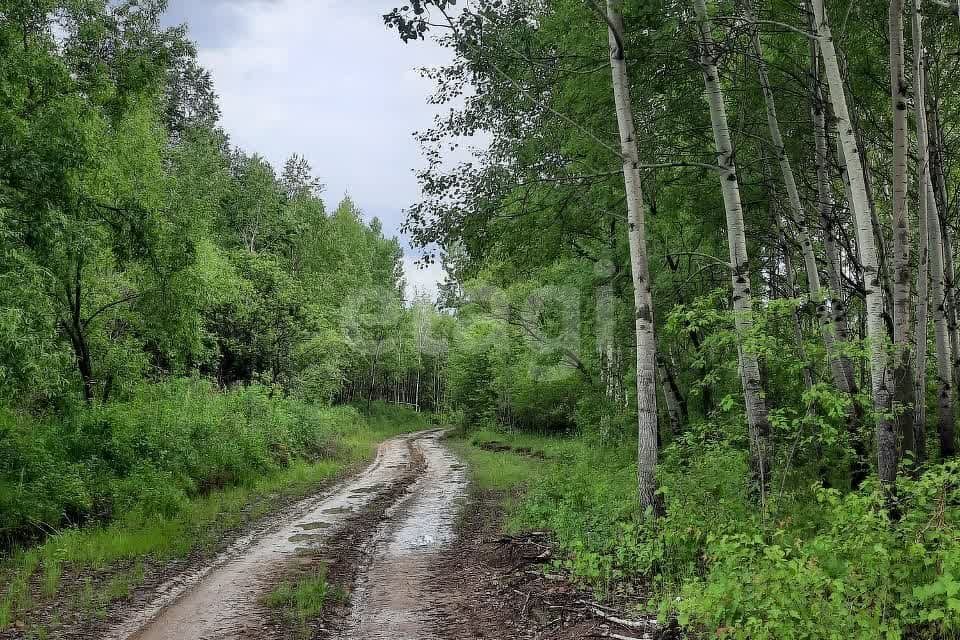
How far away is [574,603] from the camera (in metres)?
6.56

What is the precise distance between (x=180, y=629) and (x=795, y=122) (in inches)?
447

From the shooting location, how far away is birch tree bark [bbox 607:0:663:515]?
8.05m

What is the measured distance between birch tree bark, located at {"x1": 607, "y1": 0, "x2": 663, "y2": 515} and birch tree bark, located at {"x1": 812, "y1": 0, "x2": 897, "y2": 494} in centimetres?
232

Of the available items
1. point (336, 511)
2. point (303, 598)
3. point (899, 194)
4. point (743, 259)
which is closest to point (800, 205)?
point (743, 259)

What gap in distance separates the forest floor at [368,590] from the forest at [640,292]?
1.63 feet

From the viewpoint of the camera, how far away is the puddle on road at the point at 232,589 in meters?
6.68

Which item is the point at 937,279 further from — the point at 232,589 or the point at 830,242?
the point at 232,589

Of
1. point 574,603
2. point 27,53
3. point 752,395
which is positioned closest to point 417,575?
point 574,603

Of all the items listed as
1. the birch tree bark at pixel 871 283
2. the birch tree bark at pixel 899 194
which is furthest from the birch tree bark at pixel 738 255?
the birch tree bark at pixel 899 194

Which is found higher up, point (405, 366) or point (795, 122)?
point (795, 122)

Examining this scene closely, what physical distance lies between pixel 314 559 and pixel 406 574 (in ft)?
5.46

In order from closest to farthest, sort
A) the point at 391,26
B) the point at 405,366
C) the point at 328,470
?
the point at 391,26
the point at 328,470
the point at 405,366

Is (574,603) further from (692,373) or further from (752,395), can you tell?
(692,373)

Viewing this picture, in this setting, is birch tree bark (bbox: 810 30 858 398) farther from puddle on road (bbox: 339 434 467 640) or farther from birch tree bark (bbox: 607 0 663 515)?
puddle on road (bbox: 339 434 467 640)
